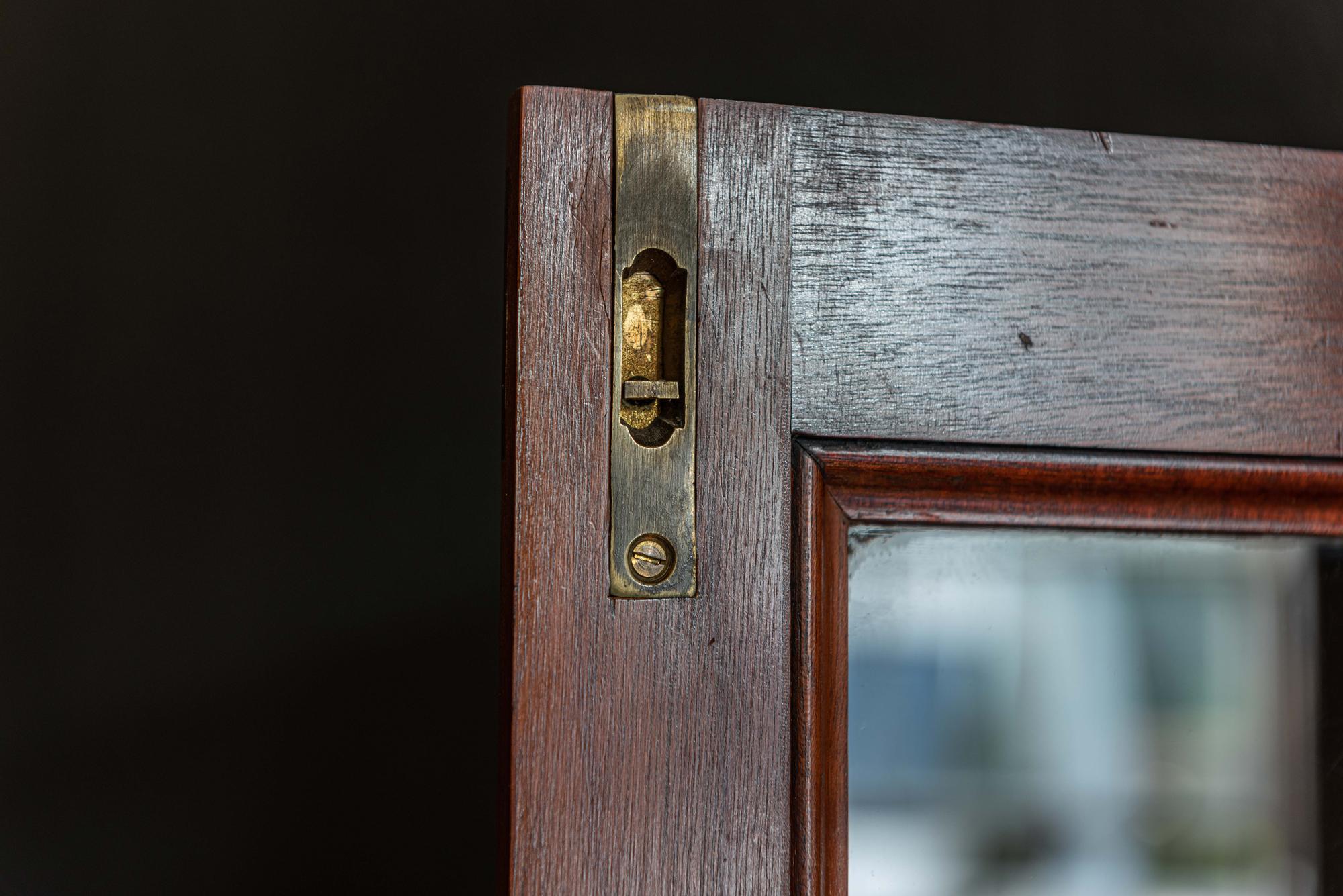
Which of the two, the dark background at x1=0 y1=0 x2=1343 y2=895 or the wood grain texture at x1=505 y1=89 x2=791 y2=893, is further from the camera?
the dark background at x1=0 y1=0 x2=1343 y2=895

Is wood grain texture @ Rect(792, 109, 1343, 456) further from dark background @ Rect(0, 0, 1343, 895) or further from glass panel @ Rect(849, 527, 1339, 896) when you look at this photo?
dark background @ Rect(0, 0, 1343, 895)

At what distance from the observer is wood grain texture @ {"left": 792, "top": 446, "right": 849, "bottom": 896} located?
38 centimetres

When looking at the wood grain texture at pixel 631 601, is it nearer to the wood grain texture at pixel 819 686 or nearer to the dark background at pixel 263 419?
the wood grain texture at pixel 819 686

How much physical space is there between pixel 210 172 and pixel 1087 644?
2.99 feet

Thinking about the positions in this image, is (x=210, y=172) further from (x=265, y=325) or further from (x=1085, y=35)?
(x=1085, y=35)

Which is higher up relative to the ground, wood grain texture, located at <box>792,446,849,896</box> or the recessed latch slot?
the recessed latch slot

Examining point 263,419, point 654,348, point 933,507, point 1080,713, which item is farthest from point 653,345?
point 263,419

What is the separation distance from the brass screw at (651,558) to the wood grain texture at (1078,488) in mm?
63

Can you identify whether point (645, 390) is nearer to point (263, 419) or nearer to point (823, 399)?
point (823, 399)

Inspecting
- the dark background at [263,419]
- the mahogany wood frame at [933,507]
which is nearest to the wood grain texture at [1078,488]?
the mahogany wood frame at [933,507]

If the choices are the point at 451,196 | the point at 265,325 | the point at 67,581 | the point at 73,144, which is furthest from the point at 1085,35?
the point at 67,581

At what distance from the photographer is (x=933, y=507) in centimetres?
41

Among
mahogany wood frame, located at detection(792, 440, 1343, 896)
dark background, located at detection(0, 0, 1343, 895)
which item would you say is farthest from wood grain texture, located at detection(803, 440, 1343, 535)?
dark background, located at detection(0, 0, 1343, 895)

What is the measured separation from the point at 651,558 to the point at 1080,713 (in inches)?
7.5
